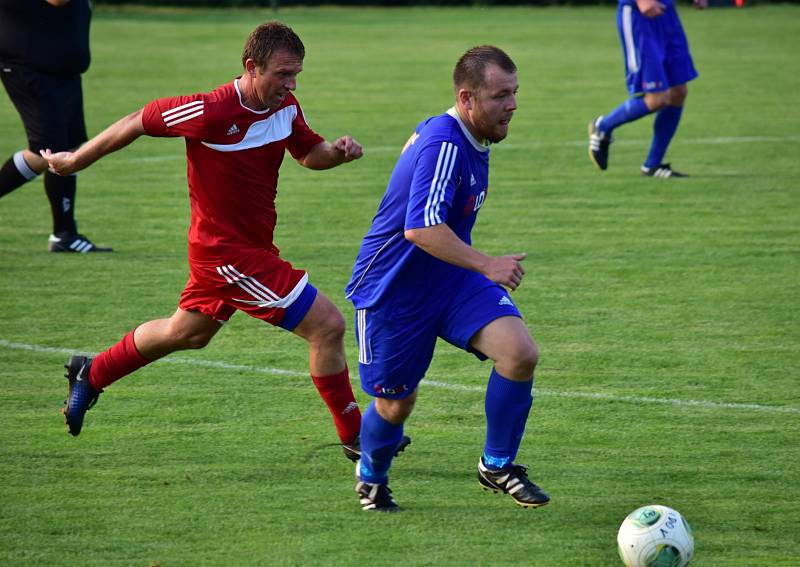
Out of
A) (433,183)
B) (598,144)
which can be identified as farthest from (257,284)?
(598,144)

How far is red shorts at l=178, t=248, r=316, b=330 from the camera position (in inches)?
209

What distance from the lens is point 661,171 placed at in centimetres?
1209

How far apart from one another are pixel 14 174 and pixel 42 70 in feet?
2.56

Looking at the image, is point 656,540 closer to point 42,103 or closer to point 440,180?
point 440,180

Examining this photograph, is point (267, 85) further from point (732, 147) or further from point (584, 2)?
point (584, 2)

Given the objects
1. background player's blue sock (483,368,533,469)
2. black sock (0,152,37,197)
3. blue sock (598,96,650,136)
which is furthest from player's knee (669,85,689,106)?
background player's blue sock (483,368,533,469)

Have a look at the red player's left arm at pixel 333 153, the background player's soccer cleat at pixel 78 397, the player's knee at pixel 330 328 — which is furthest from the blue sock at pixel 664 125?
the background player's soccer cleat at pixel 78 397

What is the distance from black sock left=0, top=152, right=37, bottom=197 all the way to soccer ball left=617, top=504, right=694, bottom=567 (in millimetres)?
5915

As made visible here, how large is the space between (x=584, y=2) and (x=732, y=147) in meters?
19.2

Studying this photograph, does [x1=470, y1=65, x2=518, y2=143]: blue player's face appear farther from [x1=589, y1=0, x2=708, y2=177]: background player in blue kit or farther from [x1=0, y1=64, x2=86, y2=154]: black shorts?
[x1=589, y1=0, x2=708, y2=177]: background player in blue kit

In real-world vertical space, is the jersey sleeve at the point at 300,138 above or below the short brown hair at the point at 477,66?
below

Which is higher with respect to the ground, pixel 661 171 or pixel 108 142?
pixel 108 142

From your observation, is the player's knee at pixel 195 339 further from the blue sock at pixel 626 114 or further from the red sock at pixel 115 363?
the blue sock at pixel 626 114

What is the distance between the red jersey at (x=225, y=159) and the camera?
5.27m
